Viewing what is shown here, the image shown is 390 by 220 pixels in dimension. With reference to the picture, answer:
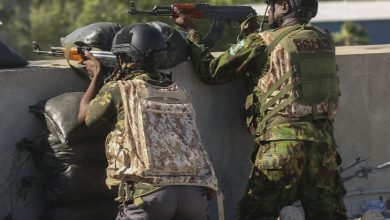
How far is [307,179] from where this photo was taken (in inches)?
211

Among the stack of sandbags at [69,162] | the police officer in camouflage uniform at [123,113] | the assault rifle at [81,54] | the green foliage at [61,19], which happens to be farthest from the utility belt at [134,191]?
the green foliage at [61,19]

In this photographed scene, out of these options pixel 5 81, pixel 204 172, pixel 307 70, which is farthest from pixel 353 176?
pixel 5 81

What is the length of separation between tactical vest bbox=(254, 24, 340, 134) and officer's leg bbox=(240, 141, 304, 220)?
0.20m

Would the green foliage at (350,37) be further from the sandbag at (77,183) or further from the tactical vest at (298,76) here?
the sandbag at (77,183)

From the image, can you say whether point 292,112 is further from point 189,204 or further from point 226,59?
point 189,204

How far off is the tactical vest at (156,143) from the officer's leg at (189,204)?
1.5 inches

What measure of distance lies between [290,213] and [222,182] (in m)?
1.04

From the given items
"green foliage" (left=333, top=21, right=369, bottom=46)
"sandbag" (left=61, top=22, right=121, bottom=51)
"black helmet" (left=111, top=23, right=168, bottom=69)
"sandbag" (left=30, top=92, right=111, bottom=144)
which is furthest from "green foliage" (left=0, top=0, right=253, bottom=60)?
"black helmet" (left=111, top=23, right=168, bottom=69)

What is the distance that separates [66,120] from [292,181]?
4.28 feet

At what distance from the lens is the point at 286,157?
5297mm

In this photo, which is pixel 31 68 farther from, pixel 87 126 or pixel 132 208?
pixel 132 208

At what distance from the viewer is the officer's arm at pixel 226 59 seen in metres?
5.48

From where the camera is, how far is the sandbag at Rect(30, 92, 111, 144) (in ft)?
17.1

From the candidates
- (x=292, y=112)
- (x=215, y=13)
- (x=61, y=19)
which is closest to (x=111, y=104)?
(x=292, y=112)
